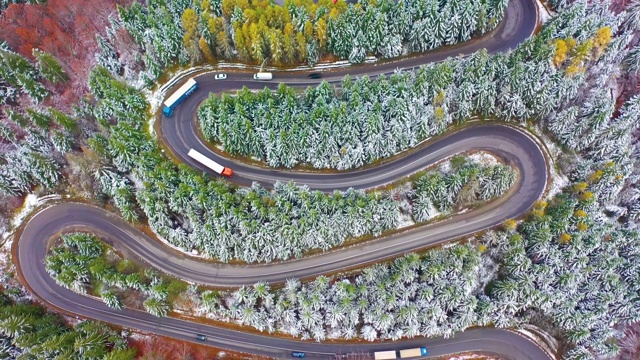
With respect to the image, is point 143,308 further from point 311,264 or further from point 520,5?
point 520,5

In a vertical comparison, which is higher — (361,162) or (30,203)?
(361,162)

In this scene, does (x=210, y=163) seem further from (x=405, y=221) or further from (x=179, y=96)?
(x=405, y=221)

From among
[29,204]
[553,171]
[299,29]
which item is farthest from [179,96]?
[553,171]

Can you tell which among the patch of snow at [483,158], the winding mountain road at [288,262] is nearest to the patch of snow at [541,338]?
the winding mountain road at [288,262]

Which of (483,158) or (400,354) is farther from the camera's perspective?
(483,158)

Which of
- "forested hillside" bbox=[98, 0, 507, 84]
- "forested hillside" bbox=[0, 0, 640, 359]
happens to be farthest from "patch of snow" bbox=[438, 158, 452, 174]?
"forested hillside" bbox=[98, 0, 507, 84]

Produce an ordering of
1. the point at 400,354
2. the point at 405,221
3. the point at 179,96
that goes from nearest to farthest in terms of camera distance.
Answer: the point at 400,354
the point at 405,221
the point at 179,96
